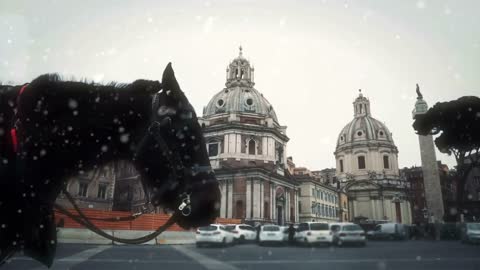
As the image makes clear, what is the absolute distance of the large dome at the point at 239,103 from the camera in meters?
54.3

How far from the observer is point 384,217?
7288 centimetres

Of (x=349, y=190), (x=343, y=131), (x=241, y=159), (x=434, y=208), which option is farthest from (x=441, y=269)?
(x=343, y=131)

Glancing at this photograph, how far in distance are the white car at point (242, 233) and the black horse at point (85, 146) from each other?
72.3 ft

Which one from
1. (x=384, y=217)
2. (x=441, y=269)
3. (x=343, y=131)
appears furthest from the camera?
(x=343, y=131)

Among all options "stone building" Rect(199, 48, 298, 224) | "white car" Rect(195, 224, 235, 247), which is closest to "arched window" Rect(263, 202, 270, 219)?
"stone building" Rect(199, 48, 298, 224)

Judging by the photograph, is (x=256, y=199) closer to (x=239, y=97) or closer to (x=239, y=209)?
(x=239, y=209)

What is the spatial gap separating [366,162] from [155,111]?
77.7 metres

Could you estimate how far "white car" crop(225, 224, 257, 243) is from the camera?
78.0 feet

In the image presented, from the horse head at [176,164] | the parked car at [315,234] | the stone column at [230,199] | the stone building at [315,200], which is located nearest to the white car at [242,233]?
the parked car at [315,234]

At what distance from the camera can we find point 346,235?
19078 mm

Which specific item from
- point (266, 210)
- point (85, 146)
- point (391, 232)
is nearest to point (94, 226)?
point (85, 146)

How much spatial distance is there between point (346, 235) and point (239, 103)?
123ft

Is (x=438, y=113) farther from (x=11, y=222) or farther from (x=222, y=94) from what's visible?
(x=11, y=222)

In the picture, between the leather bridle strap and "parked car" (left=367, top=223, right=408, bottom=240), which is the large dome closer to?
"parked car" (left=367, top=223, right=408, bottom=240)
